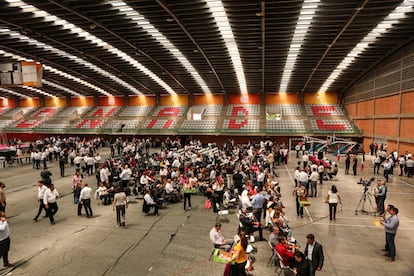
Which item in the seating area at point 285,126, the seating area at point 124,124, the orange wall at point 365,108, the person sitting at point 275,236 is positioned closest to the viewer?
the person sitting at point 275,236

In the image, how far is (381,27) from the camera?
18.6 metres

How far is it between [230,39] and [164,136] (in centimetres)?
2261

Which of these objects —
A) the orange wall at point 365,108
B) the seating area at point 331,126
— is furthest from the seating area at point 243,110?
the orange wall at point 365,108

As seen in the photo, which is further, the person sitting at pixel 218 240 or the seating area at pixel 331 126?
the seating area at pixel 331 126

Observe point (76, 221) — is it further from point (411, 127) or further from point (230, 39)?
point (411, 127)

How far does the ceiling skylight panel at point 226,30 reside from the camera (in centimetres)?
1638

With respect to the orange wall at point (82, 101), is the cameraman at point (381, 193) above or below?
below

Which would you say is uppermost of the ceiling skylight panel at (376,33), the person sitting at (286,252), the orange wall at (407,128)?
the ceiling skylight panel at (376,33)

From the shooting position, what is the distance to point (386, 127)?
80.5 feet

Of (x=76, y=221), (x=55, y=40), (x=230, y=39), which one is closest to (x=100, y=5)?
(x=55, y=40)

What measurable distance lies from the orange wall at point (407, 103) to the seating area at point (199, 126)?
76.4ft

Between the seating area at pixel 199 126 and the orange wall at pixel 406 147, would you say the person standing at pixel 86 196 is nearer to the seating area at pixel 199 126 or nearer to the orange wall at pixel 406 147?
the orange wall at pixel 406 147

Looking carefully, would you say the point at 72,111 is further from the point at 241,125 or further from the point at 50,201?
the point at 50,201

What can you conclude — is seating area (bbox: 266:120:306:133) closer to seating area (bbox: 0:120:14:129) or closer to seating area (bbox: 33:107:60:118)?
seating area (bbox: 33:107:60:118)
